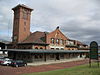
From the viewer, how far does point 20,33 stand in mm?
59562

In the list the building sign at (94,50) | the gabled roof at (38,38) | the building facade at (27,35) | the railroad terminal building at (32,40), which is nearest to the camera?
the building sign at (94,50)

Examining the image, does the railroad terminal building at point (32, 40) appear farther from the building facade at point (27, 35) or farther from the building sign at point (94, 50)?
the building sign at point (94, 50)

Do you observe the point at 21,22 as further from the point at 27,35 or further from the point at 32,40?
the point at 32,40

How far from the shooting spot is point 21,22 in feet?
198

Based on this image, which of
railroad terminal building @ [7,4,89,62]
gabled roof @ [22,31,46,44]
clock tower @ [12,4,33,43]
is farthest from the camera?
clock tower @ [12,4,33,43]

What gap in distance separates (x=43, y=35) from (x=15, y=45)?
11865mm

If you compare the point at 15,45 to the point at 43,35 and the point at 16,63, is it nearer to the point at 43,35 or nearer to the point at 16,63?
the point at 43,35

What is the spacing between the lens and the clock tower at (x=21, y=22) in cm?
5963

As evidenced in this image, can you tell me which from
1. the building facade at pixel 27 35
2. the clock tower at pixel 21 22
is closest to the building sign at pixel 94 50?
the building facade at pixel 27 35

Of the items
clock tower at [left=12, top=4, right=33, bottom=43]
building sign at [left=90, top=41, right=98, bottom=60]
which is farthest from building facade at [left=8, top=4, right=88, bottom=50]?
building sign at [left=90, top=41, right=98, bottom=60]

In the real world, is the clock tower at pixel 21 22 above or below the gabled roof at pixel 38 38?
above

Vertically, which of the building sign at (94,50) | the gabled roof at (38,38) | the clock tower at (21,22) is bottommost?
the building sign at (94,50)

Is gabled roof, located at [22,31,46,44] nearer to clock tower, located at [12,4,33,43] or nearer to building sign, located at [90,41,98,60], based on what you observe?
clock tower, located at [12,4,33,43]

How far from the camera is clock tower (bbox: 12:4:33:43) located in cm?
5963
